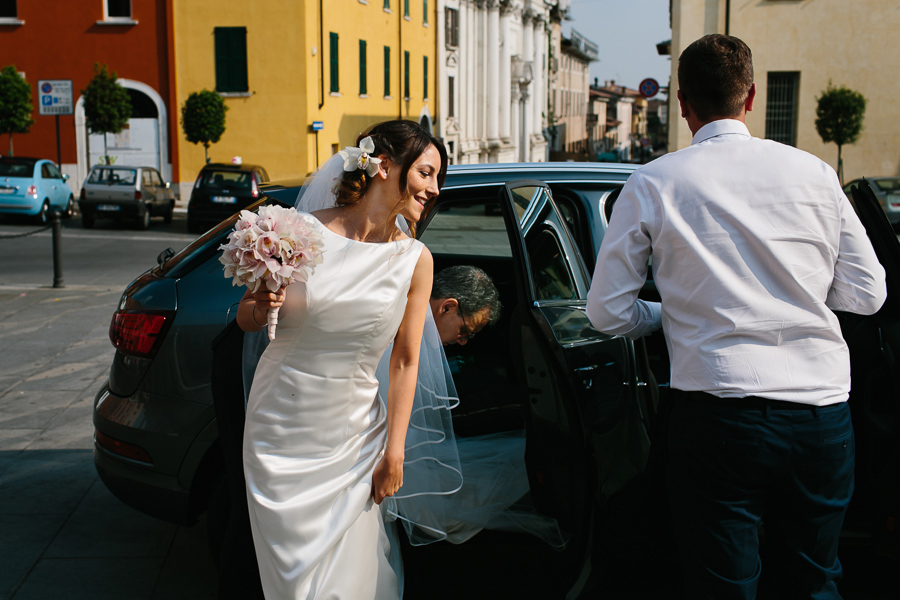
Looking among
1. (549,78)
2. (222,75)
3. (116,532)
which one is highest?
(549,78)

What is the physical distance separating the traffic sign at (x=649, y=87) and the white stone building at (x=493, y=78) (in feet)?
35.6

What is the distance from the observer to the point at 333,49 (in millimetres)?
30047

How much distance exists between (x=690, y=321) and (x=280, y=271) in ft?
3.50

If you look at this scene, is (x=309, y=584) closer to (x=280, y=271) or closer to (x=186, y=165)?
(x=280, y=271)

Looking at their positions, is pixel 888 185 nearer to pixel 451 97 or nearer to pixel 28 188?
pixel 28 188

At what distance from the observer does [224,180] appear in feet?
65.5

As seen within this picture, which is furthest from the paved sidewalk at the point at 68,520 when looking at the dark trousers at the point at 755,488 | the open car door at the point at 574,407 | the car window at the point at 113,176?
the car window at the point at 113,176

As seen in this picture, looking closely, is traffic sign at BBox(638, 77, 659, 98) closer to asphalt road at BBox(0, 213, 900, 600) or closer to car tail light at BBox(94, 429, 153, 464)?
asphalt road at BBox(0, 213, 900, 600)

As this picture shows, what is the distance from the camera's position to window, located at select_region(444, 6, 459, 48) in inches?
1731

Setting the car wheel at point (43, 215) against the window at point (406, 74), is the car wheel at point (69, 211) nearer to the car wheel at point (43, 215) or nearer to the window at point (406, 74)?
the car wheel at point (43, 215)

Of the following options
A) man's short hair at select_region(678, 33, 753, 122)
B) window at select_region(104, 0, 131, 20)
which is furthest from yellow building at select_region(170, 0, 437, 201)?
man's short hair at select_region(678, 33, 753, 122)

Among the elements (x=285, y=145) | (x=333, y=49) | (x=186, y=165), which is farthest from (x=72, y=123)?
(x=333, y=49)

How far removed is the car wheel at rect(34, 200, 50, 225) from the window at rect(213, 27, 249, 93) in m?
8.68

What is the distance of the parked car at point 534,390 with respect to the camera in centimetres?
273
